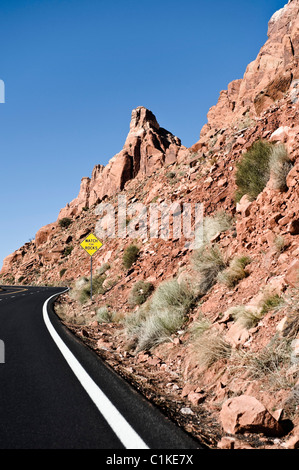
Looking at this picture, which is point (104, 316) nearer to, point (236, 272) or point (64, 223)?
point (236, 272)

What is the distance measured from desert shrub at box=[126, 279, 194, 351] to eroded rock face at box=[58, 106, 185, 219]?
4262 cm

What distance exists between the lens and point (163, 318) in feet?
24.0

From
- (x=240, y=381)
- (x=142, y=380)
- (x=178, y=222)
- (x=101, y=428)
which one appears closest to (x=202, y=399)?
(x=240, y=381)

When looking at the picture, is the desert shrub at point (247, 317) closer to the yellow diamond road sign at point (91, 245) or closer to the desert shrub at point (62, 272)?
the yellow diamond road sign at point (91, 245)

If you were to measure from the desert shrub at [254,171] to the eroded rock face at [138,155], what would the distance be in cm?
3900

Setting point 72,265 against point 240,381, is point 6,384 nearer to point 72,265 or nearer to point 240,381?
point 240,381

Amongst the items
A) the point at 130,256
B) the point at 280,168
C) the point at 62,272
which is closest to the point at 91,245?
the point at 130,256

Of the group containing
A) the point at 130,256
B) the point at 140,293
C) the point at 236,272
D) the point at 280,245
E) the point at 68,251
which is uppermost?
the point at 68,251

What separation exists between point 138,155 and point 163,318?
174ft

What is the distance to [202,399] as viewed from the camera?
4.43m

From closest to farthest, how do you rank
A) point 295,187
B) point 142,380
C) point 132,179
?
point 142,380, point 295,187, point 132,179

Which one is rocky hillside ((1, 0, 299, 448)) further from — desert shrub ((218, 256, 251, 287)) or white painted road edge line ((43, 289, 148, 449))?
white painted road edge line ((43, 289, 148, 449))

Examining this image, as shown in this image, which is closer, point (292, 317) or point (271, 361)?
point (271, 361)
